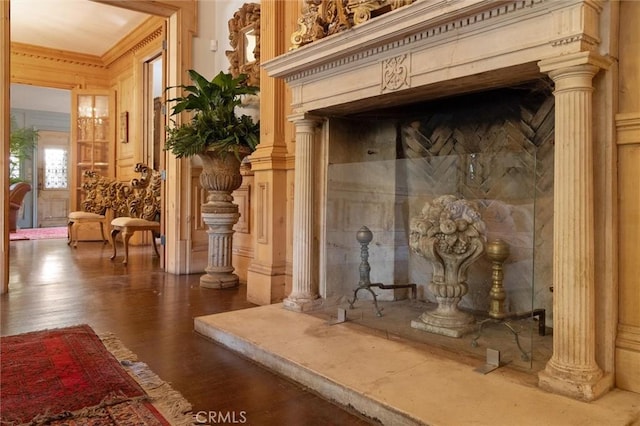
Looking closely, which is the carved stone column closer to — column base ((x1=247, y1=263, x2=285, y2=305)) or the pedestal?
column base ((x1=247, y1=263, x2=285, y2=305))

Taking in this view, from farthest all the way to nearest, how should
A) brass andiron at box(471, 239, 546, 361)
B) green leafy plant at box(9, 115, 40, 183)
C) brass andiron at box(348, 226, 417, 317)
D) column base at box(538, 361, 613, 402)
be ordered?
green leafy plant at box(9, 115, 40, 183) → brass andiron at box(348, 226, 417, 317) → brass andiron at box(471, 239, 546, 361) → column base at box(538, 361, 613, 402)

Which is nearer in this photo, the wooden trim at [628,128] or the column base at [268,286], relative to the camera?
the wooden trim at [628,128]

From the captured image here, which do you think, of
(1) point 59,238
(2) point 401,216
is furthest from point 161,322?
(1) point 59,238

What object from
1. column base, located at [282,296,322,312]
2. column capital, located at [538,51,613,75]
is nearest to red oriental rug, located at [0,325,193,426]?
column base, located at [282,296,322,312]

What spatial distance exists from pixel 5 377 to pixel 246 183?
2.71 meters

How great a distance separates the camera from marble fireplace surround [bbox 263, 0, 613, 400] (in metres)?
1.56

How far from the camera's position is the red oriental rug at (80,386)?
1.54 metres

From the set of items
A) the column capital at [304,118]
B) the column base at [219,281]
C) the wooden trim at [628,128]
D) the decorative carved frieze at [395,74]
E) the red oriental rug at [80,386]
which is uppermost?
the decorative carved frieze at [395,74]

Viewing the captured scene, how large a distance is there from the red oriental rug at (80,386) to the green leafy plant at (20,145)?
1042 cm

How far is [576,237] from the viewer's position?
157 centimetres

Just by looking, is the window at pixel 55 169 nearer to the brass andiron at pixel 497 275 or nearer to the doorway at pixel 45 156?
the doorway at pixel 45 156

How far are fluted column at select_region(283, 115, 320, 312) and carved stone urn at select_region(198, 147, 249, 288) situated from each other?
1151mm

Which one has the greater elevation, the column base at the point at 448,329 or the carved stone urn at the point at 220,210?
the carved stone urn at the point at 220,210

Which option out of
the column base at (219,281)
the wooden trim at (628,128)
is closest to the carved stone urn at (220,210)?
the column base at (219,281)
